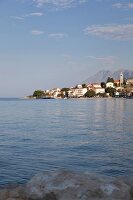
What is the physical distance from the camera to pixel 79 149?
92.3 ft

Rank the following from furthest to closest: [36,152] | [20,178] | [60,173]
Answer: [36,152]
[20,178]
[60,173]

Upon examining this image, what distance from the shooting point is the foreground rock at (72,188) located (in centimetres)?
763

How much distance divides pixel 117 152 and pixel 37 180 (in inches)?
748

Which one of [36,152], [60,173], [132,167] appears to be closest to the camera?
[60,173]

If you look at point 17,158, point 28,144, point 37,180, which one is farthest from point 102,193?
point 28,144

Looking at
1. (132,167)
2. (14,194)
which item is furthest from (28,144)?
(14,194)

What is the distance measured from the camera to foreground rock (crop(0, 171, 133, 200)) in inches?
301

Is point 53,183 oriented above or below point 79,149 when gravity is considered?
above

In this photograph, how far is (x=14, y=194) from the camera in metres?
8.42

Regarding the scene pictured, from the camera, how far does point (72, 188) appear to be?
7750 mm

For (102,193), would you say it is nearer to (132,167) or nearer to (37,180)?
(37,180)

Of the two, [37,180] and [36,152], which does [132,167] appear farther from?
[37,180]

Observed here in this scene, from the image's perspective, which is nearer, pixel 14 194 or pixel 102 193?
pixel 102 193

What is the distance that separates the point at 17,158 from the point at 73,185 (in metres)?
16.4
